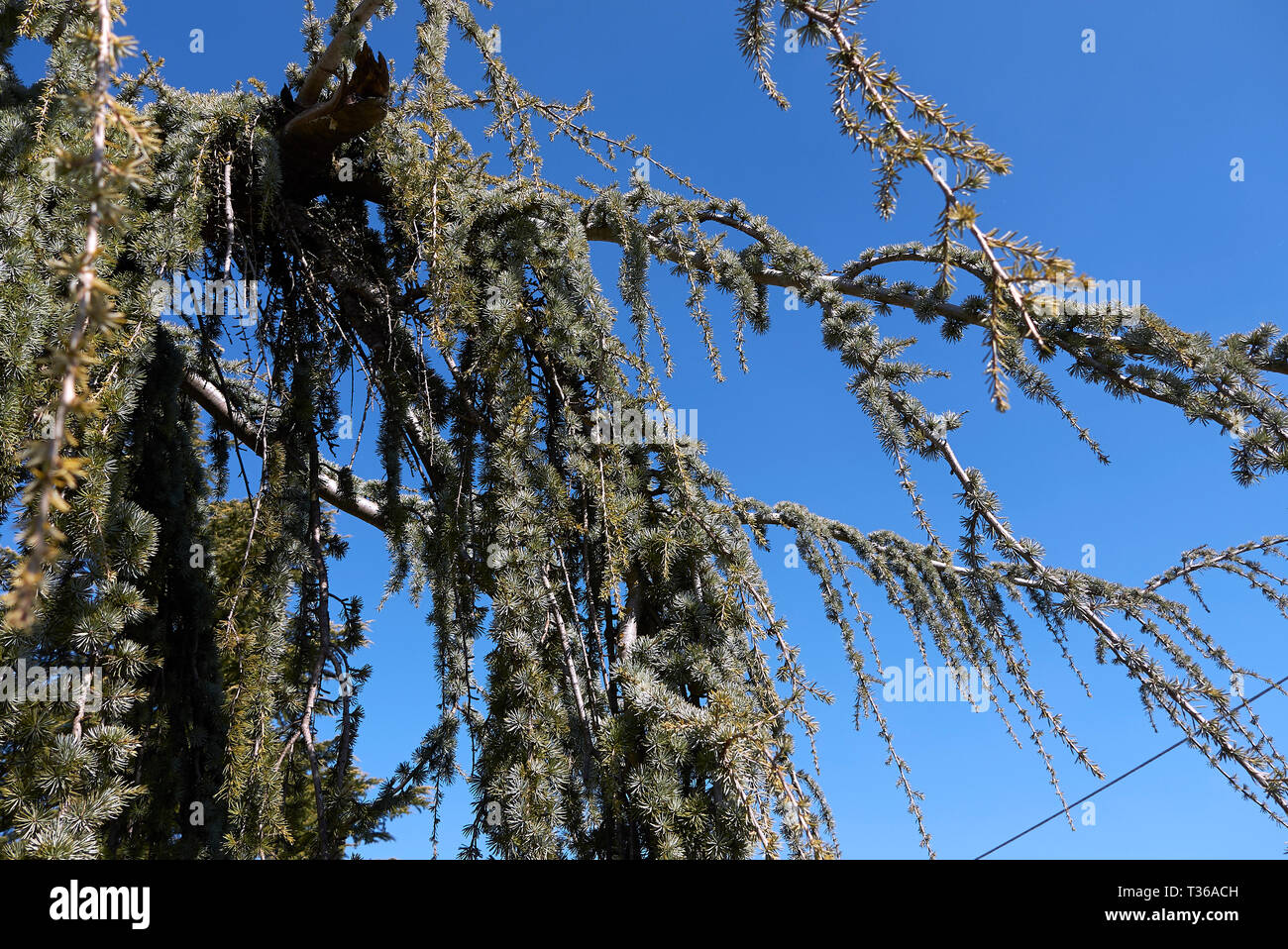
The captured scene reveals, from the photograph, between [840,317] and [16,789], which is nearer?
[16,789]

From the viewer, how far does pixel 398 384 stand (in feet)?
7.05

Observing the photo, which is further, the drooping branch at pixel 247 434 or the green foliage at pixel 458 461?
the drooping branch at pixel 247 434

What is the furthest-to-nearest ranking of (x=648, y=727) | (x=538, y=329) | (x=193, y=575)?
(x=193, y=575), (x=538, y=329), (x=648, y=727)

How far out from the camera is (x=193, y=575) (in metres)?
2.08

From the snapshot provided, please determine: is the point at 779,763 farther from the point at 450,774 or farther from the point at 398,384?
the point at 398,384

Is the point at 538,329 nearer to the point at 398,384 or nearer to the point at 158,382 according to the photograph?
the point at 398,384

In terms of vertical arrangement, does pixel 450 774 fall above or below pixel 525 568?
below

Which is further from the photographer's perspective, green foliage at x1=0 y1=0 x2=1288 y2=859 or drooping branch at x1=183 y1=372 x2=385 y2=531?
drooping branch at x1=183 y1=372 x2=385 y2=531
